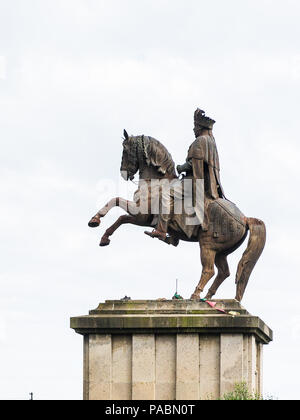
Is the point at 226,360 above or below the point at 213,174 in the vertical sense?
below

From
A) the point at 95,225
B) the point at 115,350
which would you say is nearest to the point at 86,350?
the point at 115,350

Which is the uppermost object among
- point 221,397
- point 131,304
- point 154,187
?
point 154,187

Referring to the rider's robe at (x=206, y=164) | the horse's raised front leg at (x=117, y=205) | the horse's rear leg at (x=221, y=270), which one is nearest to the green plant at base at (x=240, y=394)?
the horse's rear leg at (x=221, y=270)

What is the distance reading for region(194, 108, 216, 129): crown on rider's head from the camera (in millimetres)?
38281

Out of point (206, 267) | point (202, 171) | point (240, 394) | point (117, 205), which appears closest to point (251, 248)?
point (206, 267)

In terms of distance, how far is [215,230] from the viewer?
123ft

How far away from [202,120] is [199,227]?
103 inches

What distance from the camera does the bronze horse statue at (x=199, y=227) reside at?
37.5 metres

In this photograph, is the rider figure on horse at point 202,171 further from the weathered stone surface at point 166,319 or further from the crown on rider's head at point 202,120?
the weathered stone surface at point 166,319

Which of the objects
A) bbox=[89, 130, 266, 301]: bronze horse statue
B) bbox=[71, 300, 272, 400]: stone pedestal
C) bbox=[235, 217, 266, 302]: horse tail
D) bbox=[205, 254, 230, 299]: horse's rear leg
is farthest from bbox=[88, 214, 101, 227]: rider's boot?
bbox=[235, 217, 266, 302]: horse tail

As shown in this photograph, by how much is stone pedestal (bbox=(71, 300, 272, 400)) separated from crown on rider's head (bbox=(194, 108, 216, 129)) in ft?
14.3

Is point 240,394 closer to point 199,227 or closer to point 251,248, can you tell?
point 251,248

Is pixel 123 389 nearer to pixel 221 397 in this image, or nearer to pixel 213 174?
pixel 221 397

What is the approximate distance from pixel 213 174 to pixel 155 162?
1406 millimetres
